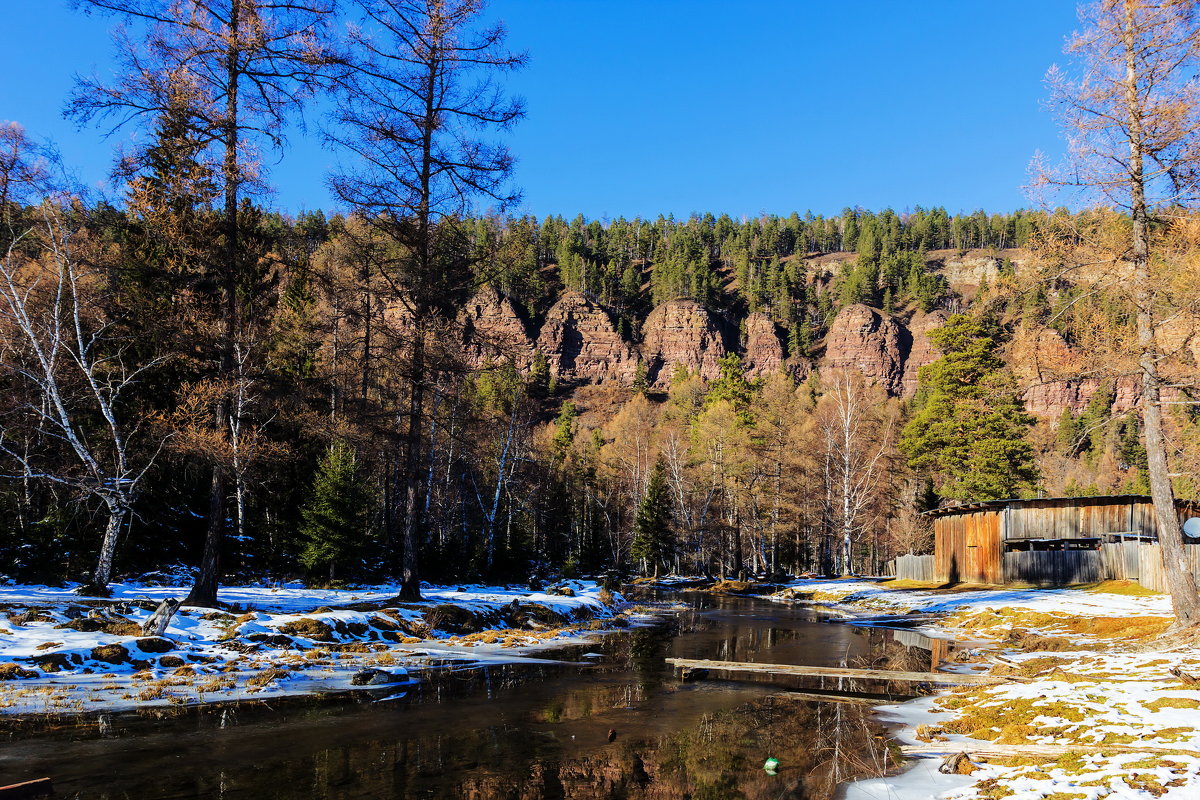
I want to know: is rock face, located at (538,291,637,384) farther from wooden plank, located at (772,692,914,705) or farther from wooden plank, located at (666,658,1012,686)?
wooden plank, located at (772,692,914,705)

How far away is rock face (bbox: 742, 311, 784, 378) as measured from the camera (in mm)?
148988

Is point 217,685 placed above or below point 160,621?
below

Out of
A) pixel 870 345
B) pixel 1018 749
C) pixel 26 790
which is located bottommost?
pixel 1018 749

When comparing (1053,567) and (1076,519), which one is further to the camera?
(1076,519)

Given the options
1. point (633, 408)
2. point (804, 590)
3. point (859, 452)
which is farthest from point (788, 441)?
point (633, 408)

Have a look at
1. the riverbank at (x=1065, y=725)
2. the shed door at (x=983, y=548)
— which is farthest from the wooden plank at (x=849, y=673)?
the shed door at (x=983, y=548)

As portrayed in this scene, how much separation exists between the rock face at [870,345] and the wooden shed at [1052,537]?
367ft

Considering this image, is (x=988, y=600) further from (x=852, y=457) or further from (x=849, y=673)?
(x=852, y=457)

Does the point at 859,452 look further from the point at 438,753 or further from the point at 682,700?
the point at 438,753

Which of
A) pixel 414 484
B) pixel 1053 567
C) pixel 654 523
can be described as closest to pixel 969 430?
pixel 1053 567

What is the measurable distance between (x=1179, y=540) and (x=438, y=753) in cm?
1406

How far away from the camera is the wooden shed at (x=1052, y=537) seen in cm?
3056

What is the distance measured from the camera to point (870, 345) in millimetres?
146375

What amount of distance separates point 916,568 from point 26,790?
42.6 metres
